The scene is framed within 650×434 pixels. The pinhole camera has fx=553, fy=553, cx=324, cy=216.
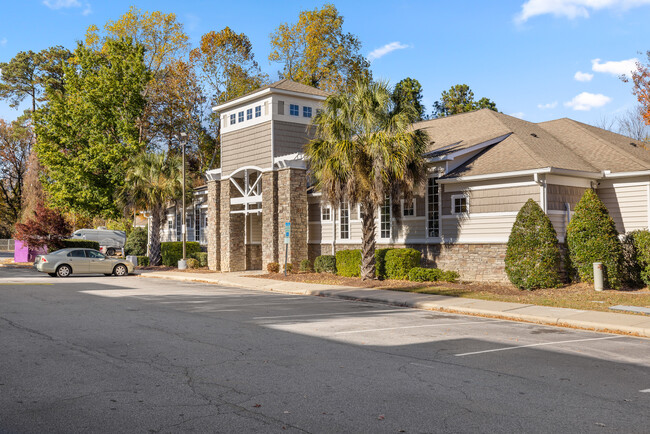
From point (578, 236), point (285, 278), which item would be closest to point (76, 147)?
point (285, 278)

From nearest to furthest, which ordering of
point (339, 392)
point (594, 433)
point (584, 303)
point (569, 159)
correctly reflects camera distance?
1. point (594, 433)
2. point (339, 392)
3. point (584, 303)
4. point (569, 159)

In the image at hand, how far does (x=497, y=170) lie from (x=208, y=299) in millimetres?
11630

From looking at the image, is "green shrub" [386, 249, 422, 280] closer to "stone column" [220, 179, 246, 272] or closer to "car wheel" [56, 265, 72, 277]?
"stone column" [220, 179, 246, 272]

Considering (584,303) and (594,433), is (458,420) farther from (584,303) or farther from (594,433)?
(584,303)

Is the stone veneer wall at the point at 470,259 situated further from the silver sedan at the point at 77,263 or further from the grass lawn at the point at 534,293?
the silver sedan at the point at 77,263

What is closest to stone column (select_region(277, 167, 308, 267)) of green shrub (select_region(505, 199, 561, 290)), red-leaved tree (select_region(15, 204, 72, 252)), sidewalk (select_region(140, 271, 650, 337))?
sidewalk (select_region(140, 271, 650, 337))

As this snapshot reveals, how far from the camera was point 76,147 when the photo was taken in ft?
138

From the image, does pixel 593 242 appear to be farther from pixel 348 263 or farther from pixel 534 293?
pixel 348 263

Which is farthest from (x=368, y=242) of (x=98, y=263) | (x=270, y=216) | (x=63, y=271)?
(x=63, y=271)

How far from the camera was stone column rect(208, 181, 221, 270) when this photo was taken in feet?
107

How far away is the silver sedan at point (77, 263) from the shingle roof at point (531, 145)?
57.4 feet

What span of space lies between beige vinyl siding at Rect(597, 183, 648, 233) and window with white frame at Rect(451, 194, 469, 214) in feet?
18.4

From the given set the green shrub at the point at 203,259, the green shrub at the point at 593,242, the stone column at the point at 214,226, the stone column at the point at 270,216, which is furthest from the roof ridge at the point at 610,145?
the green shrub at the point at 203,259

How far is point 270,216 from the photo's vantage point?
28625mm
